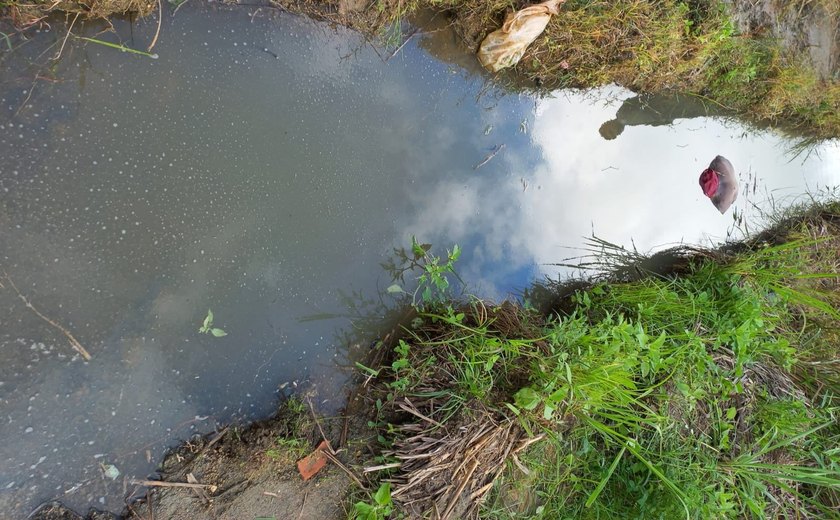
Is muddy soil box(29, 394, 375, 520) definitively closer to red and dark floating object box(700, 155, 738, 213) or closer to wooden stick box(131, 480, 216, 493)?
wooden stick box(131, 480, 216, 493)

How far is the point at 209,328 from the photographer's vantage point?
1938 mm

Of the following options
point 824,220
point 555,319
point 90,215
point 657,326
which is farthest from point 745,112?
point 90,215

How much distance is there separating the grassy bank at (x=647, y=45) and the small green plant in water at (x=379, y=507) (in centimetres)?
200

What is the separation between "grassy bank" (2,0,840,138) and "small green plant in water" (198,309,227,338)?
1.21m

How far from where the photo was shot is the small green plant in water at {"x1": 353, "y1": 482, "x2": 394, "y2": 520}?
6.32 ft

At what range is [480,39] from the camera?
2.35 metres

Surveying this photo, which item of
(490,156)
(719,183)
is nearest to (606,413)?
(490,156)

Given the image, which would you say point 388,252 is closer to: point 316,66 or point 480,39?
point 316,66

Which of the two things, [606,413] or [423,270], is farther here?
[423,270]

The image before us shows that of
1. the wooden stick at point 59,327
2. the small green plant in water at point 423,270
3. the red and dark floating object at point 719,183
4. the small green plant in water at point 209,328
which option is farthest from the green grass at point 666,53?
the wooden stick at point 59,327

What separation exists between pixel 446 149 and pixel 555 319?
41.1 inches

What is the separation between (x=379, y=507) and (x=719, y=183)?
2633mm

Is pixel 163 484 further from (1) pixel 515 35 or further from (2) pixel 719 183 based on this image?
(2) pixel 719 183

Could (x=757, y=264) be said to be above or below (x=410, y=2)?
below
